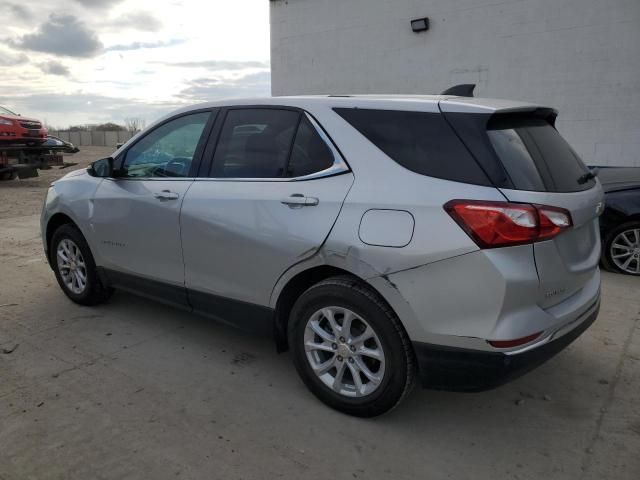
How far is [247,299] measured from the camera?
3.22m

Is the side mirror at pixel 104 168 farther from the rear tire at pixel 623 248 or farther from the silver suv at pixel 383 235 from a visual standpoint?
the rear tire at pixel 623 248

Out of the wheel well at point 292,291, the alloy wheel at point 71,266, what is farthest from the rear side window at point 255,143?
the alloy wheel at point 71,266

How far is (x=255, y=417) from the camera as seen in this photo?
9.59ft

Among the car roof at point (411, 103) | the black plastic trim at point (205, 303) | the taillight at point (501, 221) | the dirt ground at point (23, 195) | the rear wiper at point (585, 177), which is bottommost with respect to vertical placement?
the dirt ground at point (23, 195)

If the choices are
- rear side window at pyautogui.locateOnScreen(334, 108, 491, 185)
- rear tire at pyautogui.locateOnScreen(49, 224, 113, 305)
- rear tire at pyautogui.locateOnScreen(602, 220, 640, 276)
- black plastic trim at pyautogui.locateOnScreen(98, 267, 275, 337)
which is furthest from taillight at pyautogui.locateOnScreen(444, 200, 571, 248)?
rear tire at pyautogui.locateOnScreen(602, 220, 640, 276)

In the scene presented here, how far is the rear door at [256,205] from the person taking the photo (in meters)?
2.86

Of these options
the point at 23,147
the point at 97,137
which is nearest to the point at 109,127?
the point at 97,137

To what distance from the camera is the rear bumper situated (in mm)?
2398

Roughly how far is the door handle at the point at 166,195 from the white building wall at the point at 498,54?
7.84 meters

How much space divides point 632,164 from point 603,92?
1316 millimetres

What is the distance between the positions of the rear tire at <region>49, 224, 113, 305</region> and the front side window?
0.87 m

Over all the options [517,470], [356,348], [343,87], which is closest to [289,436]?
[356,348]

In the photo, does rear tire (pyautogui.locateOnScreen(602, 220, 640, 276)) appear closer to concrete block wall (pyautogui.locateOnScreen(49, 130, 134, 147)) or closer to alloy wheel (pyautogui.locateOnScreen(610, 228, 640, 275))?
alloy wheel (pyautogui.locateOnScreen(610, 228, 640, 275))

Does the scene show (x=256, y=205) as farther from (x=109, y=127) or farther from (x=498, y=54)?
(x=109, y=127)
